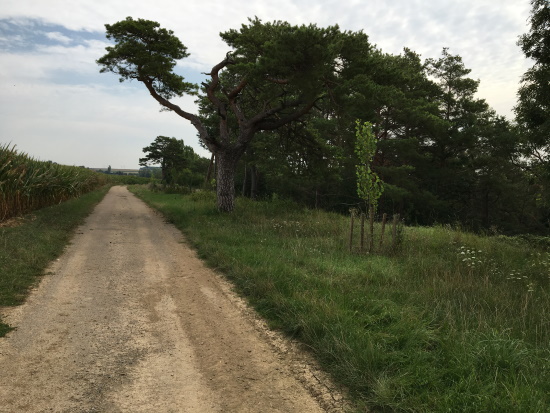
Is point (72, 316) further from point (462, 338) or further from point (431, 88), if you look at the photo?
point (431, 88)

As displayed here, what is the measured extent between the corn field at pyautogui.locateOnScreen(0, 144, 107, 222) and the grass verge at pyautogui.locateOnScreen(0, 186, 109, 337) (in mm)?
759

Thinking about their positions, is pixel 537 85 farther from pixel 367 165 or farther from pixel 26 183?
pixel 26 183

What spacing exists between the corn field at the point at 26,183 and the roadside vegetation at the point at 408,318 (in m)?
7.69

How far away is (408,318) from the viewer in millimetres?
4410

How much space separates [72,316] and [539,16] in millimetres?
14004

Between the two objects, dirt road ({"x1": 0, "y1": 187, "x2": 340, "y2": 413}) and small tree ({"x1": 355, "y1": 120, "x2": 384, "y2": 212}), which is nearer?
dirt road ({"x1": 0, "y1": 187, "x2": 340, "y2": 413})

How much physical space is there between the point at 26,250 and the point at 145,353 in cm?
572

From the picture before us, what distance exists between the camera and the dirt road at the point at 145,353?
3.06 m

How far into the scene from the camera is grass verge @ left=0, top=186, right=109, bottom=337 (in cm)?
564

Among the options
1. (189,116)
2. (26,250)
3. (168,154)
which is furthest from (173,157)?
(26,250)

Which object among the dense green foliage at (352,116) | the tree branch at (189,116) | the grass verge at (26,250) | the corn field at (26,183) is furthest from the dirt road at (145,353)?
the tree branch at (189,116)

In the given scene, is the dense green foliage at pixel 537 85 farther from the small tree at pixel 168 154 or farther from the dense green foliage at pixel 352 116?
the small tree at pixel 168 154

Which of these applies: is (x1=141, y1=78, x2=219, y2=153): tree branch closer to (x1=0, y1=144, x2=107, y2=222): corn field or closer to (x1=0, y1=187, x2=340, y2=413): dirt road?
(x1=0, y1=144, x2=107, y2=222): corn field

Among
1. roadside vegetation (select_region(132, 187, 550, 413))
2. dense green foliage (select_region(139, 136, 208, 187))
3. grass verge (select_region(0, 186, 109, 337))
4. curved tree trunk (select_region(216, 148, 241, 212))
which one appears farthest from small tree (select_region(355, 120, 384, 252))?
dense green foliage (select_region(139, 136, 208, 187))
